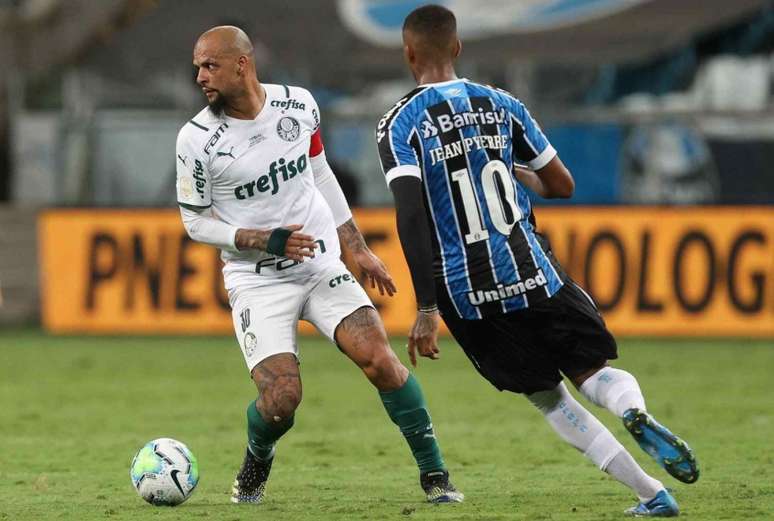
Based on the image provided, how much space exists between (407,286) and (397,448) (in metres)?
6.95

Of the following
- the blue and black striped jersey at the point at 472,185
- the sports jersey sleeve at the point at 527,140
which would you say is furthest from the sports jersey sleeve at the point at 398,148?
the sports jersey sleeve at the point at 527,140

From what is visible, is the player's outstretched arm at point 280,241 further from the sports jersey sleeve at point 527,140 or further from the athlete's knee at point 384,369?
the sports jersey sleeve at point 527,140

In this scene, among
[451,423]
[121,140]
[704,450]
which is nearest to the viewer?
[704,450]

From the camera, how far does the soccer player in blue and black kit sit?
6586 mm

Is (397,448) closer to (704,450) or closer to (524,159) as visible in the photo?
(704,450)

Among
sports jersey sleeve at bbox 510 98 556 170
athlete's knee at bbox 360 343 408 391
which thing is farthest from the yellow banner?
sports jersey sleeve at bbox 510 98 556 170

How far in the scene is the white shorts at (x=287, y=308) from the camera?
7.27 meters

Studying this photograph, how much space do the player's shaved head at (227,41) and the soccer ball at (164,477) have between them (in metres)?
1.79

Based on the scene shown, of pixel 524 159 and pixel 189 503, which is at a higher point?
pixel 524 159

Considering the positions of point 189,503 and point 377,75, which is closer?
point 189,503

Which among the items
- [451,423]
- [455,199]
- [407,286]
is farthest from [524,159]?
[407,286]

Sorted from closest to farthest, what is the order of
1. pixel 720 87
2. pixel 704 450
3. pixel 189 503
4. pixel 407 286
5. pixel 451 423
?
pixel 189 503, pixel 704 450, pixel 451 423, pixel 407 286, pixel 720 87

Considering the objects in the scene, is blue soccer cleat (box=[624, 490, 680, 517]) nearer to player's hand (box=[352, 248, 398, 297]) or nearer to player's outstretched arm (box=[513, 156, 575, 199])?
player's outstretched arm (box=[513, 156, 575, 199])

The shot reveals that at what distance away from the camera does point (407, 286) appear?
53.8 ft
